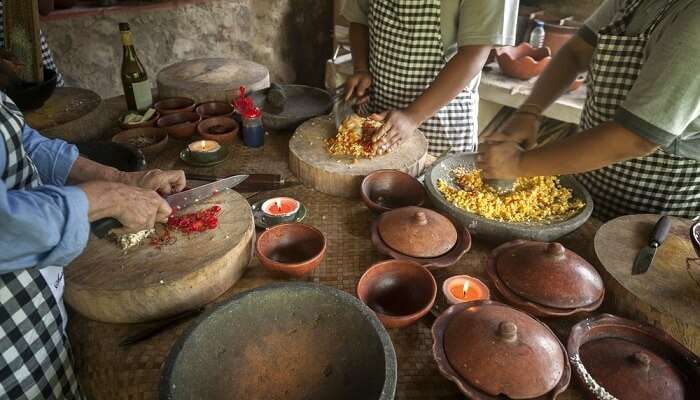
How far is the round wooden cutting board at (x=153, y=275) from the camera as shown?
54.2 inches

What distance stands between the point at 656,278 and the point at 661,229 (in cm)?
23

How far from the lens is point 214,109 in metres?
2.79

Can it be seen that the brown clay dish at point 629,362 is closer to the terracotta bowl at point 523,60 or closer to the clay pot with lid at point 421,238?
the clay pot with lid at point 421,238

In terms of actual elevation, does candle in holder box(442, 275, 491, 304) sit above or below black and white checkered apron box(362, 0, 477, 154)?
below

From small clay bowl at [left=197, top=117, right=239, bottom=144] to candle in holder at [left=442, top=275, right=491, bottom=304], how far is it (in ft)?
5.27

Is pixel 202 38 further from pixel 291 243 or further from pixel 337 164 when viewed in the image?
pixel 291 243

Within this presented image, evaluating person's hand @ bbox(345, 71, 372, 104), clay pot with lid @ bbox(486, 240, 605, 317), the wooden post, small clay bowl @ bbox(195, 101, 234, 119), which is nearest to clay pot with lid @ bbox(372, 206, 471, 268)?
clay pot with lid @ bbox(486, 240, 605, 317)

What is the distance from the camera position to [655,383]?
109 centimetres

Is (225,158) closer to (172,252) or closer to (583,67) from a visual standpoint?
(172,252)

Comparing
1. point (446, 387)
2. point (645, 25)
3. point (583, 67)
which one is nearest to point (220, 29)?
A: point (583, 67)

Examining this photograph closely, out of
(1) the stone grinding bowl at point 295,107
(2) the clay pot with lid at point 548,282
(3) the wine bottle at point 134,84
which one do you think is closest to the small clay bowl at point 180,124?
(3) the wine bottle at point 134,84

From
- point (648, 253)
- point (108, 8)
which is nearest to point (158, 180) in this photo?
point (648, 253)

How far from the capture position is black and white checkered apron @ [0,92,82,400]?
4.00 ft

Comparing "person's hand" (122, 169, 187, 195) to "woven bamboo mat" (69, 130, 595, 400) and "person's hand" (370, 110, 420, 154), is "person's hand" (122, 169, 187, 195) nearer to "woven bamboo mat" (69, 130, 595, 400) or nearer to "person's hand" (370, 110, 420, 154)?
"woven bamboo mat" (69, 130, 595, 400)
